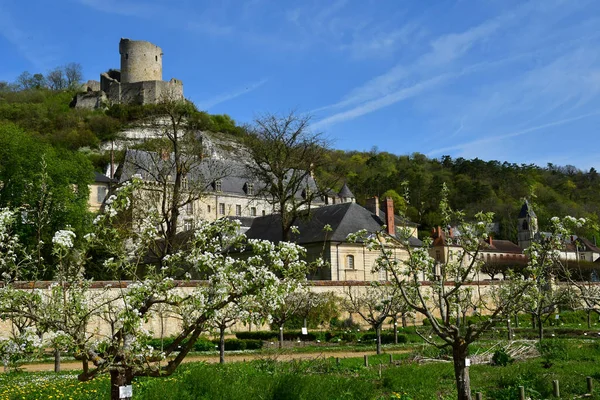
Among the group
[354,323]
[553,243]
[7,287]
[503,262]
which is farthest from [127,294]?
[503,262]

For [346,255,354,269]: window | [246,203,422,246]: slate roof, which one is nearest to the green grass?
[246,203,422,246]: slate roof

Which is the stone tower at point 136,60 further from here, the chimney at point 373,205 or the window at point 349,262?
the window at point 349,262

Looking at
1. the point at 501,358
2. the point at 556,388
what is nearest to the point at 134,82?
the point at 501,358

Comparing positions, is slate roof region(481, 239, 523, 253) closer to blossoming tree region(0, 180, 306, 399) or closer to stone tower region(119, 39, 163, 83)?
stone tower region(119, 39, 163, 83)

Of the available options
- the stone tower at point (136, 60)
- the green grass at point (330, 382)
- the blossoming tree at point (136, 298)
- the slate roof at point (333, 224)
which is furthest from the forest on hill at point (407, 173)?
the blossoming tree at point (136, 298)

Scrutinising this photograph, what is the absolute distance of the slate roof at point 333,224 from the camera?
119 feet

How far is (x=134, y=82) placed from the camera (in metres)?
91.8

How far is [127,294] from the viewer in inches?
246

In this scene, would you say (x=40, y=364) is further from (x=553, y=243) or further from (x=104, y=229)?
(x=553, y=243)

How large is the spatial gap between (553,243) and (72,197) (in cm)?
3357

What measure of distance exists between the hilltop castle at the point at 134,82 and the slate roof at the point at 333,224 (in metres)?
54.8

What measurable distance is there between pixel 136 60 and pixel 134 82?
3913mm

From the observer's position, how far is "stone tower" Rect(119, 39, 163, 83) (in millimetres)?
92812

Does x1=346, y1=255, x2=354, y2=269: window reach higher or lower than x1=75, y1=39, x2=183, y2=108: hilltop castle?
lower
